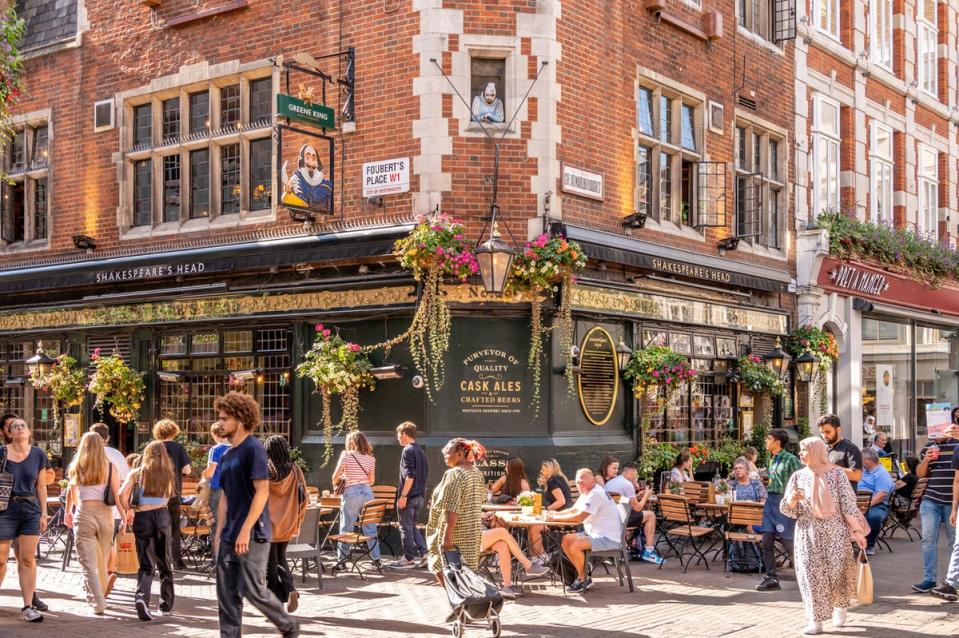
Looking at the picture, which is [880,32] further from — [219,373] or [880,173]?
[219,373]

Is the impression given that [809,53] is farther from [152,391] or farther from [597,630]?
[597,630]

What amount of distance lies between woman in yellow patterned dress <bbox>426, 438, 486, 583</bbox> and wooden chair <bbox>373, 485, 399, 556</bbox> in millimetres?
4624

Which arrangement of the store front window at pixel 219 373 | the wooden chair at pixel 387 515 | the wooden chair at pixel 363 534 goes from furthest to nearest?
the store front window at pixel 219 373, the wooden chair at pixel 387 515, the wooden chair at pixel 363 534

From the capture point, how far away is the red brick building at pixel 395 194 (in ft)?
49.0

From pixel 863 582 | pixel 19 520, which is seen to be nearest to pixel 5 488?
pixel 19 520

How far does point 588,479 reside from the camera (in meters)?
11.6

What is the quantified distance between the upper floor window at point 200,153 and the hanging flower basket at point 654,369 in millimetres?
5760

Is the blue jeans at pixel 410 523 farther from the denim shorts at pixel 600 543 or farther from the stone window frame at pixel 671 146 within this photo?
the stone window frame at pixel 671 146

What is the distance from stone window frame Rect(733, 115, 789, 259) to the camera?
64.0ft

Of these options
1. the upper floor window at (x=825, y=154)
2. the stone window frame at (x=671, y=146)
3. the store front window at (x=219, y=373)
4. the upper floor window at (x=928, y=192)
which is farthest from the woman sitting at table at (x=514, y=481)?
the upper floor window at (x=928, y=192)

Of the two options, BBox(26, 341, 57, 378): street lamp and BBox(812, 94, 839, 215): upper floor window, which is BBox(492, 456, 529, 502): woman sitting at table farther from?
BBox(812, 94, 839, 215): upper floor window

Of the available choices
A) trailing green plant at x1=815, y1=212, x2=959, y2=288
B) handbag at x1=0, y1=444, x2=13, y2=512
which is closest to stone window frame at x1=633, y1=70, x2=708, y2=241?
trailing green plant at x1=815, y1=212, x2=959, y2=288

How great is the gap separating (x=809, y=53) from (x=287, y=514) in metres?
15.7

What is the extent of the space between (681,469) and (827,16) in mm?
10465
